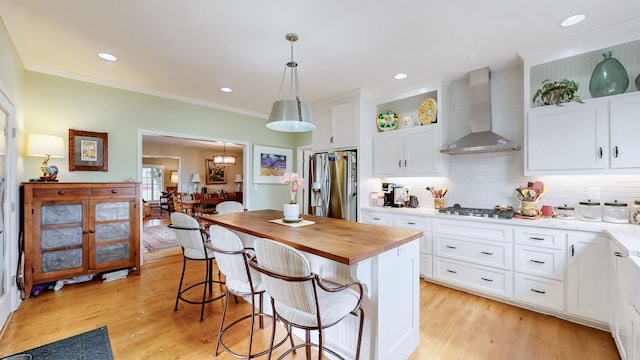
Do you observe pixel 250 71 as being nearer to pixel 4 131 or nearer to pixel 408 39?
pixel 408 39

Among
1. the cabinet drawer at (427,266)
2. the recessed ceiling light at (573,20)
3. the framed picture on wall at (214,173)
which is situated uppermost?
the recessed ceiling light at (573,20)

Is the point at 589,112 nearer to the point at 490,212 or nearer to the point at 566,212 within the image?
the point at 566,212

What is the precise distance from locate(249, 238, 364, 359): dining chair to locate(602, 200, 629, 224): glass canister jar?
102 inches

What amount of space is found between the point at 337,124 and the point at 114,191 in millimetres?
3131

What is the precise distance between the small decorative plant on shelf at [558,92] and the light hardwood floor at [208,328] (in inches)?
81.1

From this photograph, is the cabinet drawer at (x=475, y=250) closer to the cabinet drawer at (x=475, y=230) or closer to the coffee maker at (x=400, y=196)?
the cabinet drawer at (x=475, y=230)

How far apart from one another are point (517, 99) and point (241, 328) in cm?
375

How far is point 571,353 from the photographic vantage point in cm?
189

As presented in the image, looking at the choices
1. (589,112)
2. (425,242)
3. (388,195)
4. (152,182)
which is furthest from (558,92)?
(152,182)

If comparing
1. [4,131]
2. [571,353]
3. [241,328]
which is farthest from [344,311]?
[4,131]

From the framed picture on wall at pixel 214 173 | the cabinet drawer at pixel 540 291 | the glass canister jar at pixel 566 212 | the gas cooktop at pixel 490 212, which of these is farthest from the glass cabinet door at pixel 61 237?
the framed picture on wall at pixel 214 173

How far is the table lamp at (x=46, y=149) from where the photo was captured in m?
2.79

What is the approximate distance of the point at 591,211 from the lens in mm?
2477

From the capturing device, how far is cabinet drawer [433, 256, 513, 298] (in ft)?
8.57
